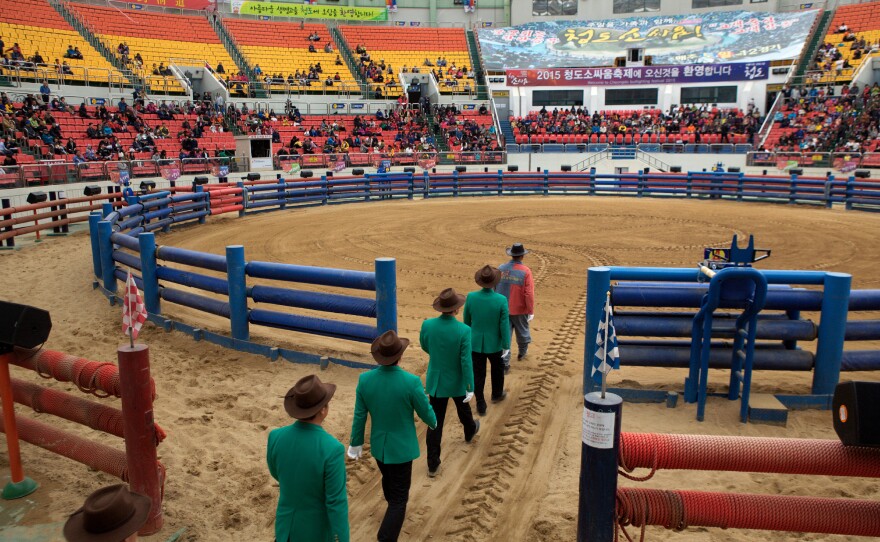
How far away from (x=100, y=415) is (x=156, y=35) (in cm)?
4783

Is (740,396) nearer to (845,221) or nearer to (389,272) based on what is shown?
(389,272)

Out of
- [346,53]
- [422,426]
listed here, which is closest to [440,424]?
[422,426]

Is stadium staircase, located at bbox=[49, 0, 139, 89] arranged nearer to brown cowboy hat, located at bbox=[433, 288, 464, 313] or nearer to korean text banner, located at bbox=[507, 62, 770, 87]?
korean text banner, located at bbox=[507, 62, 770, 87]

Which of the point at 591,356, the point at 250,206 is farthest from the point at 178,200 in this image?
the point at 591,356

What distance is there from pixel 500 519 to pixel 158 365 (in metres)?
5.02

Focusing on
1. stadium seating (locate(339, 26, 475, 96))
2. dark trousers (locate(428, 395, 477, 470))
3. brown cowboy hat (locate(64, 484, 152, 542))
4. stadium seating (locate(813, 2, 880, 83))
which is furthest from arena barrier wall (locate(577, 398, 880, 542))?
stadium seating (locate(339, 26, 475, 96))

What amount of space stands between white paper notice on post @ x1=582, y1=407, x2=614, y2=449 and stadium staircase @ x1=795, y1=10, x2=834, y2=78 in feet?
153

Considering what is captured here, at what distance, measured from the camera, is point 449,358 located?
562 centimetres

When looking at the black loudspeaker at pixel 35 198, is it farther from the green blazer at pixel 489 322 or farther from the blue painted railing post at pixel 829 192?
the blue painted railing post at pixel 829 192

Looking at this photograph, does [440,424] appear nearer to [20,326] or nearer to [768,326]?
[20,326]

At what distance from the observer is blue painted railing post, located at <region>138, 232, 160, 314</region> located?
Answer: 924 cm

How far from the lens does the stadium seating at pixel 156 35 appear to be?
4228 cm

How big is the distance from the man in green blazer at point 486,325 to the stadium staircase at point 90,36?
36917 mm

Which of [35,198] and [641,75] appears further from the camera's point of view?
[641,75]
